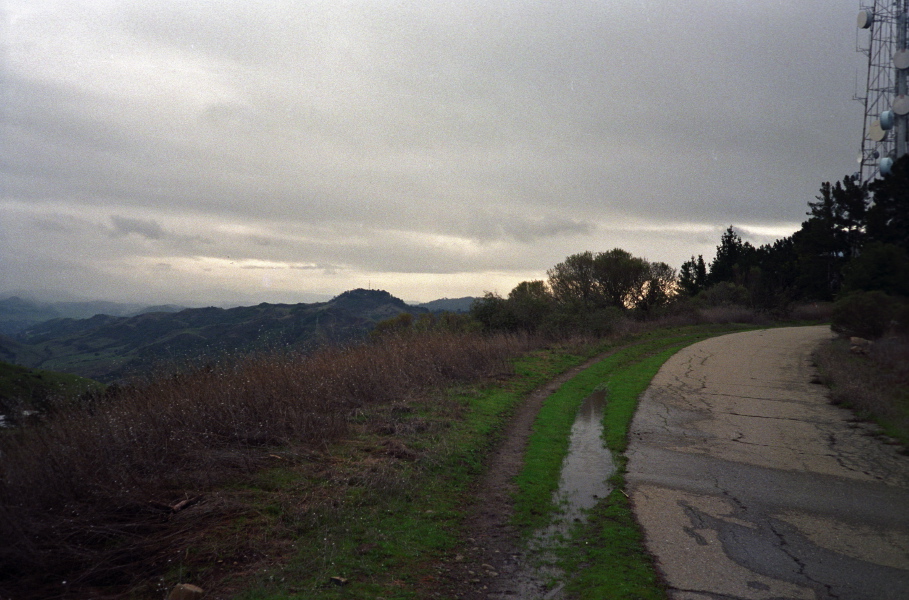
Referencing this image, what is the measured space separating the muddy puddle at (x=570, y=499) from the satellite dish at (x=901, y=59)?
618 inches

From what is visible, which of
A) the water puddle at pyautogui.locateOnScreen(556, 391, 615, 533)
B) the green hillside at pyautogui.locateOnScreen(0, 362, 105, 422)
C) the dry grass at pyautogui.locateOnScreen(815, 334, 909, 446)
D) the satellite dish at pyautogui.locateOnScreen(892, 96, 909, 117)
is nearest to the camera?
the green hillside at pyautogui.locateOnScreen(0, 362, 105, 422)

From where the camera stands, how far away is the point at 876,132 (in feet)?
79.9

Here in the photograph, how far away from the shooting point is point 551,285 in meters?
42.7

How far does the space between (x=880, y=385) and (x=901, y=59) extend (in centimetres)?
1216

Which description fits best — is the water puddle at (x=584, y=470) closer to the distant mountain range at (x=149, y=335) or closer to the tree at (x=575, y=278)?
the distant mountain range at (x=149, y=335)

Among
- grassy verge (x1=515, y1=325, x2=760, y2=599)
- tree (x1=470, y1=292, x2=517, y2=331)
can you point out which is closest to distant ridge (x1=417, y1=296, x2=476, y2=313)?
tree (x1=470, y1=292, x2=517, y2=331)

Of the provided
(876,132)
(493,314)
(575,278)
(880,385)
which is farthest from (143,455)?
(575,278)

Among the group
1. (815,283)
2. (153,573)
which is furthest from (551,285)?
(153,573)

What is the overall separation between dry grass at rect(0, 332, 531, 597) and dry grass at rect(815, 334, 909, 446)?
→ 9.28 metres

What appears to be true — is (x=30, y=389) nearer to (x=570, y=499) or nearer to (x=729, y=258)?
(x=570, y=499)

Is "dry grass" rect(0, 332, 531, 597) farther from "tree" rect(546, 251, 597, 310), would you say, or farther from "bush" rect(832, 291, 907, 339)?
"tree" rect(546, 251, 597, 310)

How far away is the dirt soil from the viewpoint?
479cm

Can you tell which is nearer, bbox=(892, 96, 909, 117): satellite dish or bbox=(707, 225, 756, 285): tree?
bbox=(892, 96, 909, 117): satellite dish

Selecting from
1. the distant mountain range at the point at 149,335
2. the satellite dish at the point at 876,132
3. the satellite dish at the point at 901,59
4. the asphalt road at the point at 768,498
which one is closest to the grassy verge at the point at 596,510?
the asphalt road at the point at 768,498
